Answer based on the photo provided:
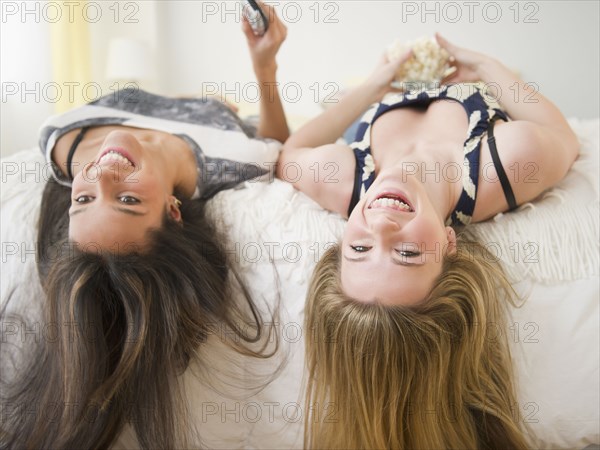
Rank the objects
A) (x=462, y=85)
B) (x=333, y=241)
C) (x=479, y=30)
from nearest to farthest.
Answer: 1. (x=333, y=241)
2. (x=462, y=85)
3. (x=479, y=30)

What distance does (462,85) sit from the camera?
1363mm

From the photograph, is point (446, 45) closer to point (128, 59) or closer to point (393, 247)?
point (393, 247)

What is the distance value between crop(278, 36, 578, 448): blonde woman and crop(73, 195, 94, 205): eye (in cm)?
48

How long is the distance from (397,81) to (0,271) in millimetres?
1142

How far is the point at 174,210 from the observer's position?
1191mm

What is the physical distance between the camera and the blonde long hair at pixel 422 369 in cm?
92

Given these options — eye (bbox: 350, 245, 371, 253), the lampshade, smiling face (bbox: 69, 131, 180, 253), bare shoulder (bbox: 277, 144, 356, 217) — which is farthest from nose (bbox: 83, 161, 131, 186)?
the lampshade

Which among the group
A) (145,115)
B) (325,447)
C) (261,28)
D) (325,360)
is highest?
(261,28)

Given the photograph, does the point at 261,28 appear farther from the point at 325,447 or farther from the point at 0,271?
the point at 325,447

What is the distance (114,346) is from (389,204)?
59cm

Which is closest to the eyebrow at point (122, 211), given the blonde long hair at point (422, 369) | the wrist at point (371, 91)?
the blonde long hair at point (422, 369)

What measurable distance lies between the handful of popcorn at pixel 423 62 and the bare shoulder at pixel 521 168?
0.45 m

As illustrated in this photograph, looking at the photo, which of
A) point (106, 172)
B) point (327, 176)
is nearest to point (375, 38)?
point (327, 176)

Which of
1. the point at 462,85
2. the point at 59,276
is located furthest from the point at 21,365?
the point at 462,85
